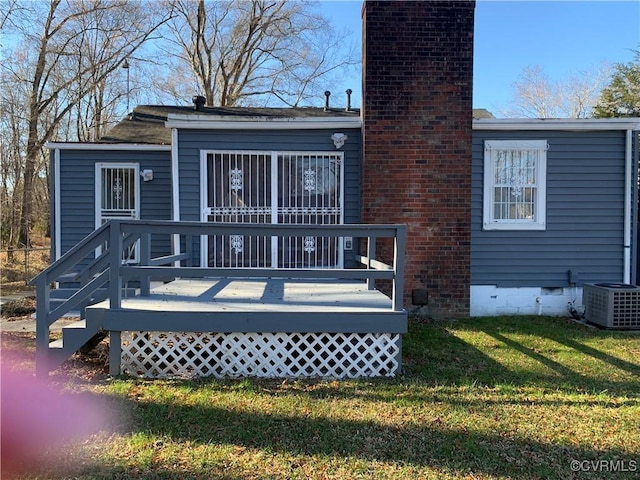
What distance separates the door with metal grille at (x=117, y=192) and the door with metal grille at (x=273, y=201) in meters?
1.97

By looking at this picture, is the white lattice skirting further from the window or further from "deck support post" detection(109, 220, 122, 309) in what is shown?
the window

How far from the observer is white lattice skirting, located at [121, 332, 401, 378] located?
165 inches

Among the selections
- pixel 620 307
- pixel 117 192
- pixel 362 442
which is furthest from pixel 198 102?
pixel 620 307

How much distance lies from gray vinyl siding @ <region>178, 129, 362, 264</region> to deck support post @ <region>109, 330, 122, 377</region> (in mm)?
2830

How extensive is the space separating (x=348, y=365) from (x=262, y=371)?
2.77 feet

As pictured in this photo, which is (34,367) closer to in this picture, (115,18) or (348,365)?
(348,365)

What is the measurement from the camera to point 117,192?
802 cm

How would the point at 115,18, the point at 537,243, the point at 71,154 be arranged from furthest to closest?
the point at 115,18, the point at 71,154, the point at 537,243

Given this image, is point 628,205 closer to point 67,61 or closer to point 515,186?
point 515,186

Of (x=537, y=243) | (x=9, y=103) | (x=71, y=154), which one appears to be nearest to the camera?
(x=537, y=243)

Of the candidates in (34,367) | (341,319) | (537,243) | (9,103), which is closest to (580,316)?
(537,243)

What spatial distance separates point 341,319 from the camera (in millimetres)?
4137

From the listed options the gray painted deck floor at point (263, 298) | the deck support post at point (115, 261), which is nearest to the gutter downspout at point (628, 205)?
Answer: the gray painted deck floor at point (263, 298)

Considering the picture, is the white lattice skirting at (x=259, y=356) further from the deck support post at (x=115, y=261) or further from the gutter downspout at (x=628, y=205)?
the gutter downspout at (x=628, y=205)
